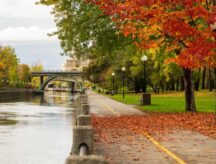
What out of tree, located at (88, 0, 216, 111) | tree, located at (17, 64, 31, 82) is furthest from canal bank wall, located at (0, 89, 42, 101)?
tree, located at (88, 0, 216, 111)

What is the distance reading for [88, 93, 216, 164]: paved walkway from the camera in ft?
39.6

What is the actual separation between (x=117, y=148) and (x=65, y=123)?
19974 millimetres

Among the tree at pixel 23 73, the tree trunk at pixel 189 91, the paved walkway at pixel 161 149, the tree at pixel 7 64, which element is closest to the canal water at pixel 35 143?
the paved walkway at pixel 161 149

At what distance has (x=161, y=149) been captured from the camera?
45.4 ft

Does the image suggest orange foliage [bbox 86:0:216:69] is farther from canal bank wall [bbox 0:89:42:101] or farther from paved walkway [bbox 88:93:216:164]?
canal bank wall [bbox 0:89:42:101]

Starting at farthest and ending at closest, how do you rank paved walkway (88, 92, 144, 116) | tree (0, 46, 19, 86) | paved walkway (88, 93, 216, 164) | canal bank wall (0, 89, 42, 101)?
tree (0, 46, 19, 86) → canal bank wall (0, 89, 42, 101) → paved walkway (88, 92, 144, 116) → paved walkway (88, 93, 216, 164)

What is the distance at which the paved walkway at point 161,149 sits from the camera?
1206 cm

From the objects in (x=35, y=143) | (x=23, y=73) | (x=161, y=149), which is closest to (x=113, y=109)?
(x=35, y=143)

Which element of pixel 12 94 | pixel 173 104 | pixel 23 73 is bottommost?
pixel 173 104

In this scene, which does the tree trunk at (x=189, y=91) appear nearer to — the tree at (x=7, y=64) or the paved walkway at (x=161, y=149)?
the paved walkway at (x=161, y=149)

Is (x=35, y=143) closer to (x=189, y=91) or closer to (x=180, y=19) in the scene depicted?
(x=180, y=19)

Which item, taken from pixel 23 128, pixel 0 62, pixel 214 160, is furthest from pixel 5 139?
pixel 0 62

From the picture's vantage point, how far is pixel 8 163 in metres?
17.4

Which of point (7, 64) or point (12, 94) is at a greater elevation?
point (7, 64)
